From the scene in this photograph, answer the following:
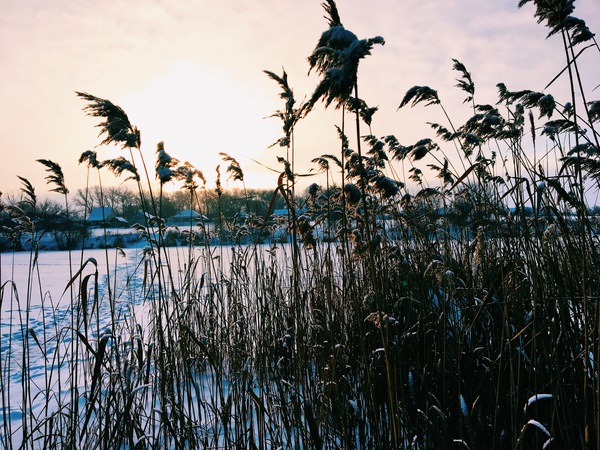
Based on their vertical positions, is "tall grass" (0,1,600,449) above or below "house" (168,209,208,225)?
below

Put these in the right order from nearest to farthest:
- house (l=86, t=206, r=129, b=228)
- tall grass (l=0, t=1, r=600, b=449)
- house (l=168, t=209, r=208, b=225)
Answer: tall grass (l=0, t=1, r=600, b=449) < house (l=86, t=206, r=129, b=228) < house (l=168, t=209, r=208, b=225)

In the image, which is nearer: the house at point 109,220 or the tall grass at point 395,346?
the tall grass at point 395,346

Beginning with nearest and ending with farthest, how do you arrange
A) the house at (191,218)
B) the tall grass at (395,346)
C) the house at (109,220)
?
the tall grass at (395,346), the house at (109,220), the house at (191,218)

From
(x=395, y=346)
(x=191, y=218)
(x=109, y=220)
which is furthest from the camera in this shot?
(x=109, y=220)

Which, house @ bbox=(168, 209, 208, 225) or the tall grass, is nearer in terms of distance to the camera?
the tall grass

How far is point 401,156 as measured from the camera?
429cm

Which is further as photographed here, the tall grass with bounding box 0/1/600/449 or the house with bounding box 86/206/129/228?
the house with bounding box 86/206/129/228

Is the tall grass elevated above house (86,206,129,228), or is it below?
below

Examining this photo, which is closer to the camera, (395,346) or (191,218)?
(395,346)

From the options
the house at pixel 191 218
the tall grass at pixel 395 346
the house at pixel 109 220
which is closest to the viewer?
the tall grass at pixel 395 346

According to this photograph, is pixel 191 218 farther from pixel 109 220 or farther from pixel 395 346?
pixel 395 346

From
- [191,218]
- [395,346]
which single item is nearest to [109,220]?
[191,218]

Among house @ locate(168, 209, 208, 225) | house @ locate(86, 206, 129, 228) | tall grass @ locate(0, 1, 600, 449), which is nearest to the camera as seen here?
tall grass @ locate(0, 1, 600, 449)

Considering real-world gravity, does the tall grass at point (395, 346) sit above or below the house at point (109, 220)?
below
